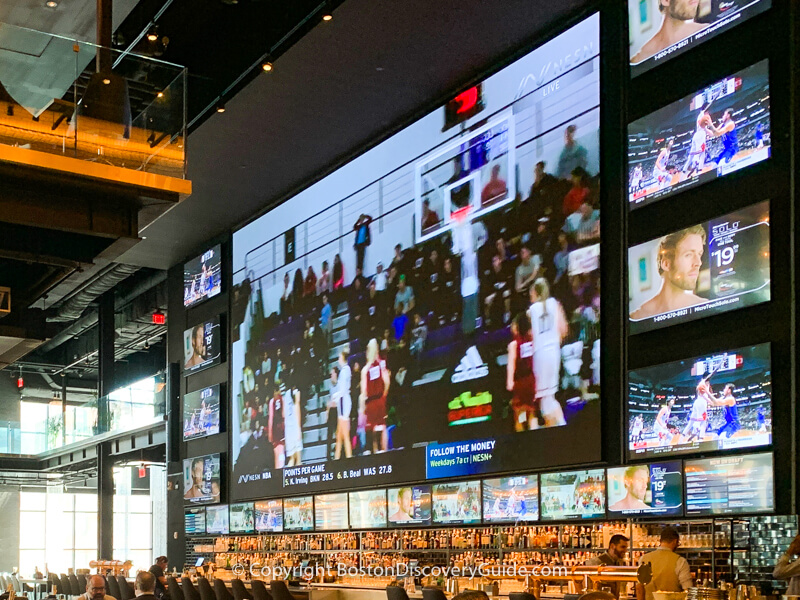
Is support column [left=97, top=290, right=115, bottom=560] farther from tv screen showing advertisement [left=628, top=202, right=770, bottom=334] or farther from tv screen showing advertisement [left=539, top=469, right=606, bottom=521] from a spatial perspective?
tv screen showing advertisement [left=628, top=202, right=770, bottom=334]

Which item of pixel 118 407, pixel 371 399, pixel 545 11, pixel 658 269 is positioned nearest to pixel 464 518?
pixel 371 399

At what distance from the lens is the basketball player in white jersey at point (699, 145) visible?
8.33m

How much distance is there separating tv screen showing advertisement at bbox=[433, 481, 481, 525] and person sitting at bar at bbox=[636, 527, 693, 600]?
341 centimetres

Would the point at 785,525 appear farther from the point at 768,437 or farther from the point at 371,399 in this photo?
the point at 371,399

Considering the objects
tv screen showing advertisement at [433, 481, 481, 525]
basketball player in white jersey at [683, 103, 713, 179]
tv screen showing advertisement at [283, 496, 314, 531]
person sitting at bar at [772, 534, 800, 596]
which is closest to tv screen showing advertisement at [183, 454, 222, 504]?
tv screen showing advertisement at [283, 496, 314, 531]

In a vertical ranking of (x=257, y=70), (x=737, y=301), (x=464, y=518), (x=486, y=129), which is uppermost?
(x=257, y=70)

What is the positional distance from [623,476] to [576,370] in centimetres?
108

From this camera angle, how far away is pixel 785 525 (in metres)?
7.28

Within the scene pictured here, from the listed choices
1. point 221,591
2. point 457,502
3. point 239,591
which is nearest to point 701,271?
point 457,502

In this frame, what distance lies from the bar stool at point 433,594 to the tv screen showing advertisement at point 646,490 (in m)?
1.78

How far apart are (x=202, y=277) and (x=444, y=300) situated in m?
7.17

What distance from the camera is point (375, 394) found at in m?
12.5

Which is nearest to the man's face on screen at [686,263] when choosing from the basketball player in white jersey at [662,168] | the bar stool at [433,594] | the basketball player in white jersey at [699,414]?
the basketball player in white jersey at [662,168]

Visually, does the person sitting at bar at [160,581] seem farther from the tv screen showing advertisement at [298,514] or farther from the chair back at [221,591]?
the chair back at [221,591]
